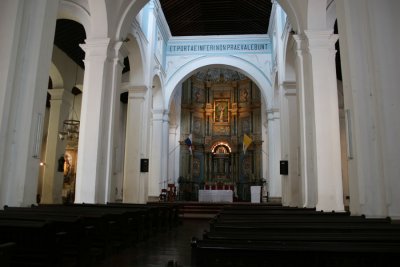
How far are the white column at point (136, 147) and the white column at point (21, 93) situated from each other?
5.76 meters

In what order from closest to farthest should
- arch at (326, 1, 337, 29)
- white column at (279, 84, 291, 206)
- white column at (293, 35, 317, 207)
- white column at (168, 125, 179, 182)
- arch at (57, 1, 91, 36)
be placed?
white column at (293, 35, 317, 207)
arch at (326, 1, 337, 29)
arch at (57, 1, 91, 36)
white column at (279, 84, 291, 206)
white column at (168, 125, 179, 182)

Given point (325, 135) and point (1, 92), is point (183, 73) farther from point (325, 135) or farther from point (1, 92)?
point (1, 92)

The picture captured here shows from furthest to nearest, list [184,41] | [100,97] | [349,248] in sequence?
[184,41], [100,97], [349,248]

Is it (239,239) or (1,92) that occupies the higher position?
(1,92)

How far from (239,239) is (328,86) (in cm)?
517

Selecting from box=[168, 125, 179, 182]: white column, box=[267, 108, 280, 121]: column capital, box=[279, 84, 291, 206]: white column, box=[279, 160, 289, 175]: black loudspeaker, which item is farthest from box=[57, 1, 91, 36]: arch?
box=[168, 125, 179, 182]: white column

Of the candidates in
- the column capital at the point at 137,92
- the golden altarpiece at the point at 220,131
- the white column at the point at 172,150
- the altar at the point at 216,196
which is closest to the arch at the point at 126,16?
the column capital at the point at 137,92

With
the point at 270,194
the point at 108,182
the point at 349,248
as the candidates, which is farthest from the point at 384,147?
the point at 270,194

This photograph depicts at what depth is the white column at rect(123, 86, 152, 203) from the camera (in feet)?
34.3

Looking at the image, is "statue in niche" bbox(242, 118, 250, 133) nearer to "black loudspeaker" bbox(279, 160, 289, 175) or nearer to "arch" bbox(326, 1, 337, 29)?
"black loudspeaker" bbox(279, 160, 289, 175)

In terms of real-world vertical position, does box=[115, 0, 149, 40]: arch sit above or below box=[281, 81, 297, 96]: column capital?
above

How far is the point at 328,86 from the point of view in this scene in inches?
251

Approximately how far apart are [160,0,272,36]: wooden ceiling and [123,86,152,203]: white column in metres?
4.52

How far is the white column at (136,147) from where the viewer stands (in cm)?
1047
